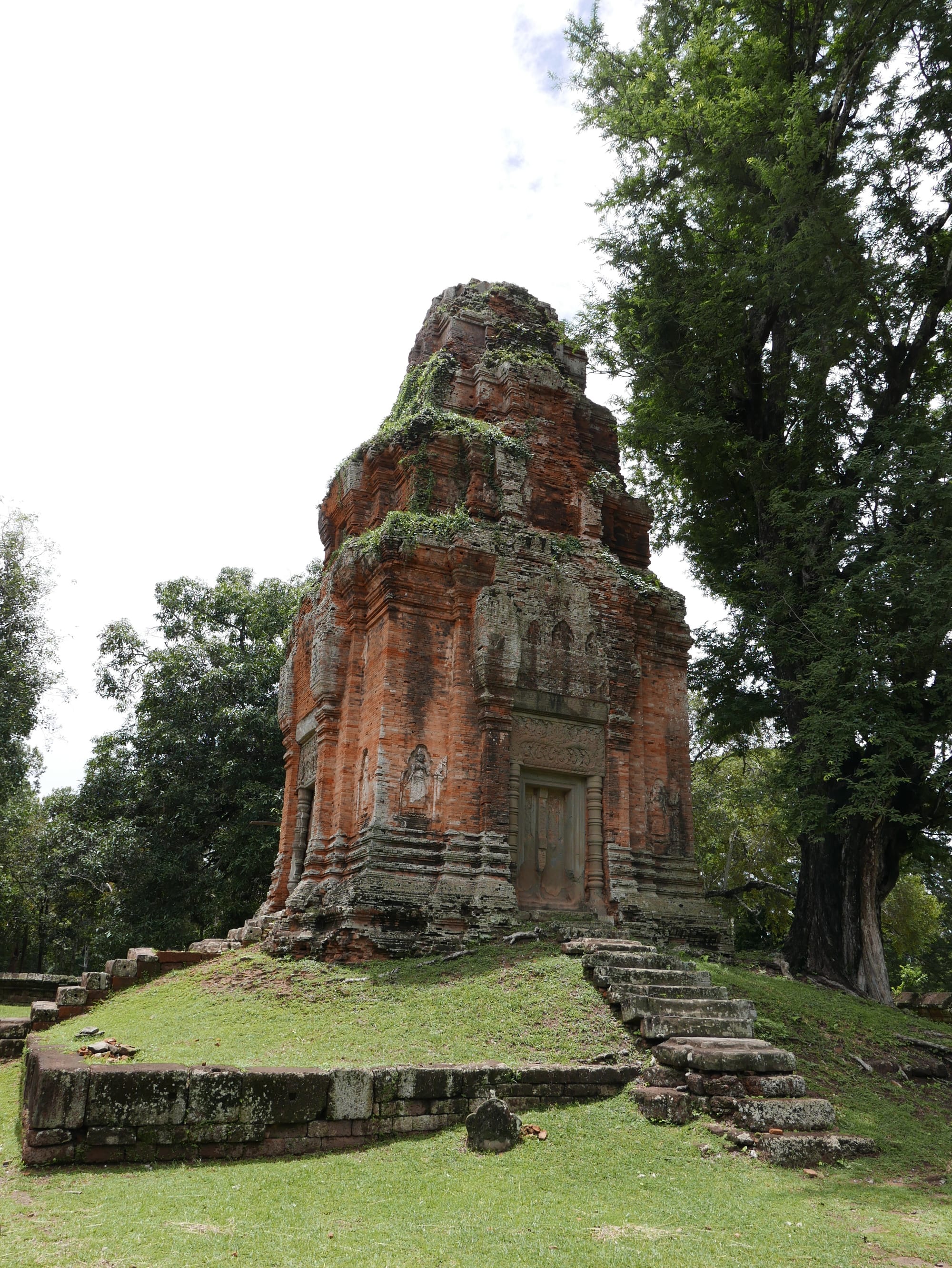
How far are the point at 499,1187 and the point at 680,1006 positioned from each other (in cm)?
324

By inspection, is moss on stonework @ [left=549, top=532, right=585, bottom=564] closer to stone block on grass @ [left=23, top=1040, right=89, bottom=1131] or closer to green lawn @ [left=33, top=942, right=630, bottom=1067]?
green lawn @ [left=33, top=942, right=630, bottom=1067]

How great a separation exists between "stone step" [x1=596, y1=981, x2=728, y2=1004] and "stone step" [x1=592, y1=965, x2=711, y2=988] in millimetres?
102

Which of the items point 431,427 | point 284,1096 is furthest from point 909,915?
point 284,1096

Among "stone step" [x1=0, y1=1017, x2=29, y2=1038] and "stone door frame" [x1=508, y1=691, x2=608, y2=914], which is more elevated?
"stone door frame" [x1=508, y1=691, x2=608, y2=914]

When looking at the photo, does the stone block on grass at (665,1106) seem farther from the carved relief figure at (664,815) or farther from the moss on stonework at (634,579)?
the moss on stonework at (634,579)

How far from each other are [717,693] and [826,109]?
9869mm

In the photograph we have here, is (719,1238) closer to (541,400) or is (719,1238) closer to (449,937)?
(449,937)

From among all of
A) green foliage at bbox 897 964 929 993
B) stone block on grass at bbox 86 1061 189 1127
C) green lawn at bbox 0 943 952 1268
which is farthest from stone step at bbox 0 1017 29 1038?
green foliage at bbox 897 964 929 993

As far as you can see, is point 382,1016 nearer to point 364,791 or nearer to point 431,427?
point 364,791

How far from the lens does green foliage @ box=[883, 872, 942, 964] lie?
26.6 metres

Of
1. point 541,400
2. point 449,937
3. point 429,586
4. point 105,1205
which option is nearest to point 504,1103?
point 105,1205

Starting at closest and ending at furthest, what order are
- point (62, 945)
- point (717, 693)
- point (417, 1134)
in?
1. point (417, 1134)
2. point (717, 693)
3. point (62, 945)

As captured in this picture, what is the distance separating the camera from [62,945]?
2408cm

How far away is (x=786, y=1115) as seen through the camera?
22.3 feet
